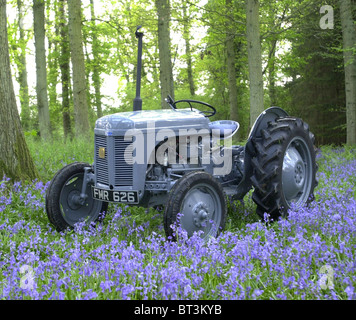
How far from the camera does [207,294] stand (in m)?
3.16

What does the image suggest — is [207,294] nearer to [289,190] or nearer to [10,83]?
[289,190]

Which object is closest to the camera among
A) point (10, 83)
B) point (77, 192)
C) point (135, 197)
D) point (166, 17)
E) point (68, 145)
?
point (135, 197)

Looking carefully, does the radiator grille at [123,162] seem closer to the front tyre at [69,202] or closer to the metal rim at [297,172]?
the front tyre at [69,202]

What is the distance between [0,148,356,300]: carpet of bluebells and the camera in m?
3.02

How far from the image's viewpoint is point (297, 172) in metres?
5.50

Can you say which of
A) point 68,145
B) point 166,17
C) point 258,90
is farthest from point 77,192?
point 166,17

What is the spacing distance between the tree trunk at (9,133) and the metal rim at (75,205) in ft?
5.29

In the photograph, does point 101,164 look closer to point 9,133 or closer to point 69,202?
point 69,202

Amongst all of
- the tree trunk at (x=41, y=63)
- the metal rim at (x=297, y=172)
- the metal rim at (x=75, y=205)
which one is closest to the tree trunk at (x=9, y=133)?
the metal rim at (x=75, y=205)

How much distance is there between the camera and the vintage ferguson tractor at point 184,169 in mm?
4402

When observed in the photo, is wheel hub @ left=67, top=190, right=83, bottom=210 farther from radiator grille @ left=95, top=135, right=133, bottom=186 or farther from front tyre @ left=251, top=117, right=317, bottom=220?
front tyre @ left=251, top=117, right=317, bottom=220

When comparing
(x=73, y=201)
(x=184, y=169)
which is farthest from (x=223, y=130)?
(x=73, y=201)

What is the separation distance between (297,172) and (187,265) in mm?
2533
